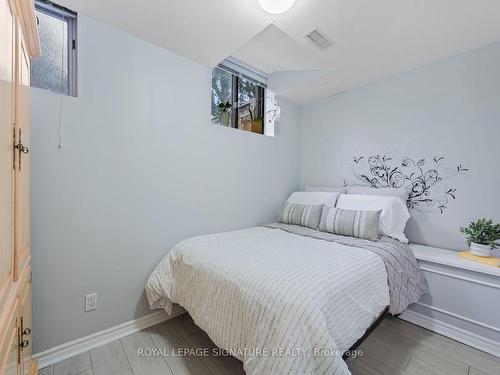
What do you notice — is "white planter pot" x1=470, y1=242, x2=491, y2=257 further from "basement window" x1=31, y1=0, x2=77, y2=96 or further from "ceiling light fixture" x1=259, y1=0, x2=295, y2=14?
"basement window" x1=31, y1=0, x2=77, y2=96

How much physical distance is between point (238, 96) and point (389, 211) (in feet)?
6.54

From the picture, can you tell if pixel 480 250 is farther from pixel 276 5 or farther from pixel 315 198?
pixel 276 5

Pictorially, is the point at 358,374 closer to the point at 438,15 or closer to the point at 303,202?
the point at 303,202

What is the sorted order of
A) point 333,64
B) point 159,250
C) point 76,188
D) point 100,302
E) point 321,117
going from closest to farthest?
point 76,188 < point 100,302 < point 159,250 < point 333,64 < point 321,117

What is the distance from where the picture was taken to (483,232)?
1784 mm

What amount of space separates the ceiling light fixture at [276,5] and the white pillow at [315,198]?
Answer: 173 centimetres

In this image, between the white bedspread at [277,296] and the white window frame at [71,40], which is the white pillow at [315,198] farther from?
the white window frame at [71,40]

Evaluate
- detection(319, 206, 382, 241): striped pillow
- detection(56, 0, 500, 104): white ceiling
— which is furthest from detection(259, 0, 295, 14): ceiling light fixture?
detection(319, 206, 382, 241): striped pillow

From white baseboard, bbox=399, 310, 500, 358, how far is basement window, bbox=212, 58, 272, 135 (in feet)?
7.68

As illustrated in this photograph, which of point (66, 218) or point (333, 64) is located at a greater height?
point (333, 64)

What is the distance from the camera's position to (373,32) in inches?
69.3

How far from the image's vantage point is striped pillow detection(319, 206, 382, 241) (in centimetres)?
197

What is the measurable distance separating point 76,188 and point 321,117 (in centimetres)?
275

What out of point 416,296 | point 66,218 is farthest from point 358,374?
point 66,218
